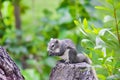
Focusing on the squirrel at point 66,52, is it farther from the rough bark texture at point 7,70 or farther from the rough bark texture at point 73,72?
the rough bark texture at point 7,70

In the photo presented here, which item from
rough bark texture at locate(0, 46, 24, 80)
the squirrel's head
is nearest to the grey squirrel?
the squirrel's head

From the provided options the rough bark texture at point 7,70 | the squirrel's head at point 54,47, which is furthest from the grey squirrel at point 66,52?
the rough bark texture at point 7,70

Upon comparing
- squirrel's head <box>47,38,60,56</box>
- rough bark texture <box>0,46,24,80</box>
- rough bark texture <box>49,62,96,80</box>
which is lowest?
rough bark texture <box>49,62,96,80</box>

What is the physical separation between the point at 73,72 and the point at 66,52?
0.37ft

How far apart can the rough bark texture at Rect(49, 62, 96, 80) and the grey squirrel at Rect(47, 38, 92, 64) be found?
37 millimetres

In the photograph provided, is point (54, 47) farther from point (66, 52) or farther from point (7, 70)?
point (7, 70)

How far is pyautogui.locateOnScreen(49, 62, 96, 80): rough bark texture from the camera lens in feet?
3.12

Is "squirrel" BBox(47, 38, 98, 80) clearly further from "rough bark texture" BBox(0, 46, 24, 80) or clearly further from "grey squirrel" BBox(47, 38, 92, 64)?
"rough bark texture" BBox(0, 46, 24, 80)

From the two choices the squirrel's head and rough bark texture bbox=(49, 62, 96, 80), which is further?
the squirrel's head

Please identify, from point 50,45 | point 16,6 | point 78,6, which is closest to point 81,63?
point 50,45

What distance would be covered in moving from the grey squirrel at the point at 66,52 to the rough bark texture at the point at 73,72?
0.12 feet

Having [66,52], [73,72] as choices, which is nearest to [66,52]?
[66,52]

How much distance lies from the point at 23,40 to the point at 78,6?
1.81ft

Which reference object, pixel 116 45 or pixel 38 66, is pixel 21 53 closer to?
pixel 38 66
